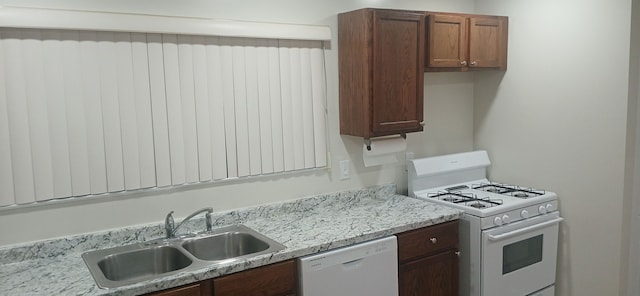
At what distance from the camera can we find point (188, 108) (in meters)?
2.64

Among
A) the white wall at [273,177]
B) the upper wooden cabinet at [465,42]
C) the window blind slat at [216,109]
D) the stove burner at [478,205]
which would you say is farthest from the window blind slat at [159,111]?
the stove burner at [478,205]

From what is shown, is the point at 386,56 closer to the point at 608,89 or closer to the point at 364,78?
the point at 364,78

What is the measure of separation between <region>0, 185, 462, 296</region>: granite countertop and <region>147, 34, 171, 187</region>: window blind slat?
0.93 ft

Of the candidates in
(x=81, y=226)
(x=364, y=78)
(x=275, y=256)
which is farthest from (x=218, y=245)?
(x=364, y=78)

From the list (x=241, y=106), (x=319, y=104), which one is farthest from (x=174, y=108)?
(x=319, y=104)

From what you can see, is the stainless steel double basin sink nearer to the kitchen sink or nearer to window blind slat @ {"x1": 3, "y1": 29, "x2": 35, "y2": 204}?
the kitchen sink

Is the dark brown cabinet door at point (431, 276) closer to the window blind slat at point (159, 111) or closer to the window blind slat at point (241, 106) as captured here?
the window blind slat at point (241, 106)

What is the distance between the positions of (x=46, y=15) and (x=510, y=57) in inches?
110

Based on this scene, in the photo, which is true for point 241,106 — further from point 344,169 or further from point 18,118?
point 18,118

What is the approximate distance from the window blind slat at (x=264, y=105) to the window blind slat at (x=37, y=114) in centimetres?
105

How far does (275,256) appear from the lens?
2.29 m

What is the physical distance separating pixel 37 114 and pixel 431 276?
215 cm

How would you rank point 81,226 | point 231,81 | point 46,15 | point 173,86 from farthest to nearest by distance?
1. point 231,81
2. point 173,86
3. point 81,226
4. point 46,15

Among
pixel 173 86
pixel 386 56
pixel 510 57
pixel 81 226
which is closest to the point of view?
pixel 81 226
